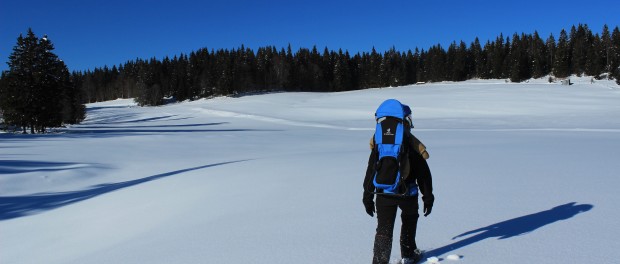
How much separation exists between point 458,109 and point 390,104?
147 feet

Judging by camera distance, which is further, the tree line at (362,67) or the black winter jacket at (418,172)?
the tree line at (362,67)

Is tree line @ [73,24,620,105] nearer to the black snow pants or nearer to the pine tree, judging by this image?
the pine tree

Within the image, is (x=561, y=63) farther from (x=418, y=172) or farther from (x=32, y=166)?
(x=418, y=172)

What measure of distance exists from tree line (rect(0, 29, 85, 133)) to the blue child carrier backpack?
123 ft

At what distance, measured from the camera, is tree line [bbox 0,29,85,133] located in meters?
33.4

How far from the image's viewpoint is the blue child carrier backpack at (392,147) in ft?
12.2

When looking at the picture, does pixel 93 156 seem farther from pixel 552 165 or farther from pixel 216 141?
pixel 552 165

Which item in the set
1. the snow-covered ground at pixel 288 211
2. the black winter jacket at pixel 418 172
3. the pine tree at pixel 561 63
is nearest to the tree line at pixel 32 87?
the snow-covered ground at pixel 288 211

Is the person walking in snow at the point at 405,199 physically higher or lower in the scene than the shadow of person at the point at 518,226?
higher

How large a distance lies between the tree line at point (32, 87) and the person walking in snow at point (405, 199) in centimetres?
3750

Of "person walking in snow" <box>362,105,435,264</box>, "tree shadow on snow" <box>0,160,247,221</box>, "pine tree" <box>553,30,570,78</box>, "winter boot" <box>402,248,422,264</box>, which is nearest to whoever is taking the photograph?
"person walking in snow" <box>362,105,435,264</box>

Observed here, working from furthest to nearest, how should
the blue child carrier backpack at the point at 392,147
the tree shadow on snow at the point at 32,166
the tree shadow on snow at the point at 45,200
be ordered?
1. the tree shadow on snow at the point at 32,166
2. the tree shadow on snow at the point at 45,200
3. the blue child carrier backpack at the point at 392,147

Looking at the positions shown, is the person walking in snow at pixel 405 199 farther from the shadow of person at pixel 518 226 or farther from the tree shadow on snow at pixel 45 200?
the tree shadow on snow at pixel 45 200

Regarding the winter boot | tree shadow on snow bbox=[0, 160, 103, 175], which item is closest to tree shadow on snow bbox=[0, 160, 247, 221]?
tree shadow on snow bbox=[0, 160, 103, 175]
